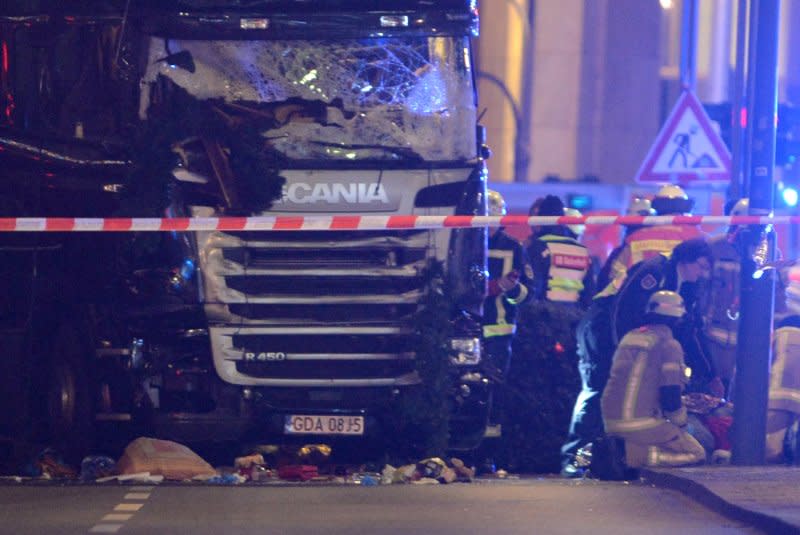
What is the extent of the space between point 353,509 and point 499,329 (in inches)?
122

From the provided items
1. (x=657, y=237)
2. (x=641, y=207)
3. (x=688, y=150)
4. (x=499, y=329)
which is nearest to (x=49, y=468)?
(x=499, y=329)

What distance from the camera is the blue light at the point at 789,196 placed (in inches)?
601

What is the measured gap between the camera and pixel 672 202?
13398 millimetres

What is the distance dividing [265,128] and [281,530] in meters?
2.99

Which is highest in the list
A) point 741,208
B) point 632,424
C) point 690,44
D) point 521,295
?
point 690,44

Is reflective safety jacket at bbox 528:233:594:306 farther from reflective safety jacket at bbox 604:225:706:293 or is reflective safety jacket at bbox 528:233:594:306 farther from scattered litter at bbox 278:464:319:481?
scattered litter at bbox 278:464:319:481

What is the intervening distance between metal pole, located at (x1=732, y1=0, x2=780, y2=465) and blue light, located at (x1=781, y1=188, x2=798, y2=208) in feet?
17.1

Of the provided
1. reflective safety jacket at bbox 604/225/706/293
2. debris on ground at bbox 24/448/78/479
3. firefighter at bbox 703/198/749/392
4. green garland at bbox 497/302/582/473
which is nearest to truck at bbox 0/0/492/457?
debris on ground at bbox 24/448/78/479

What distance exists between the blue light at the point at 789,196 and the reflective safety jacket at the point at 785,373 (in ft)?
15.1

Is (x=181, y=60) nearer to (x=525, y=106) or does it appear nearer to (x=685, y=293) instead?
(x=685, y=293)

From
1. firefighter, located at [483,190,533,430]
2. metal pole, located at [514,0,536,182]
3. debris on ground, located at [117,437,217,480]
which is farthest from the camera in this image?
metal pole, located at [514,0,536,182]

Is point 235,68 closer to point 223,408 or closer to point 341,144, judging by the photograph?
point 341,144

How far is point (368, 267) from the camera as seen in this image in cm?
1016

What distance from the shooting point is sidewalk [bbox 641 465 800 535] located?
8047 millimetres
